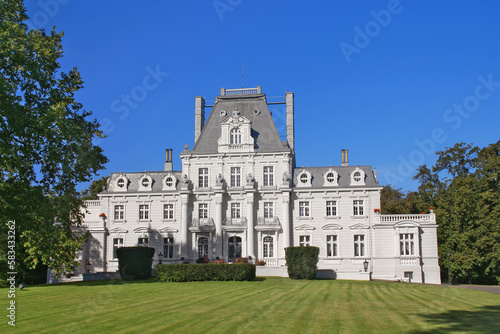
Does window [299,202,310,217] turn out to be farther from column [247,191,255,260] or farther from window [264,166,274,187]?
column [247,191,255,260]

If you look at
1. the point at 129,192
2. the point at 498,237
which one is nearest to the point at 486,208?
the point at 498,237

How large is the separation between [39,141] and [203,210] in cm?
2227

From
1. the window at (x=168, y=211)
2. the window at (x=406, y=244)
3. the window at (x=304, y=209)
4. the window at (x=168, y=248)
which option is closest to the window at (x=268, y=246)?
the window at (x=304, y=209)

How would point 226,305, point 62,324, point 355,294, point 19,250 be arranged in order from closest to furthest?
point 62,324 < point 226,305 < point 355,294 < point 19,250

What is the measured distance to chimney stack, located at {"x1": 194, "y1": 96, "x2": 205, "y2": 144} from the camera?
49.8m

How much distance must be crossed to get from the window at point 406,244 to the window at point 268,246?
11107 millimetres

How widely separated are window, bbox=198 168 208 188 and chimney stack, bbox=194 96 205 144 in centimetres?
437

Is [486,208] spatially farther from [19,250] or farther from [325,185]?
[19,250]

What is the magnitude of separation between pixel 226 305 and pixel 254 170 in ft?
93.2

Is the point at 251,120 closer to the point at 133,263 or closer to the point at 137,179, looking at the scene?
the point at 137,179

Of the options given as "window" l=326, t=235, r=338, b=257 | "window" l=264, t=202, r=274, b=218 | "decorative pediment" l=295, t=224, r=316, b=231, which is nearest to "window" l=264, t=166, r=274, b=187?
"window" l=264, t=202, r=274, b=218

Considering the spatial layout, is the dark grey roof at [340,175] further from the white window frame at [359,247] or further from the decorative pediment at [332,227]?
the white window frame at [359,247]

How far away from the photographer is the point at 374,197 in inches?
1746

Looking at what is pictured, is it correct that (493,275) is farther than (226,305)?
Yes
